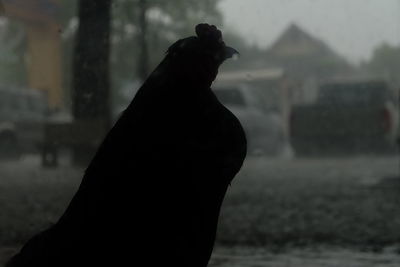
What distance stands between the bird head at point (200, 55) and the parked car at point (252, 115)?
626 inches

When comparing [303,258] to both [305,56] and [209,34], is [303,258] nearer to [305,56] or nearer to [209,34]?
[209,34]

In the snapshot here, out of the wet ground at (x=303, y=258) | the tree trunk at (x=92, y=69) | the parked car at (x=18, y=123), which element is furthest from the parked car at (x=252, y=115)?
the wet ground at (x=303, y=258)

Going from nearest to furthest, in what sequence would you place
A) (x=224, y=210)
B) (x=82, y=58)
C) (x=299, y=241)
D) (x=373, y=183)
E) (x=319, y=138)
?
(x=299, y=241)
(x=224, y=210)
(x=82, y=58)
(x=373, y=183)
(x=319, y=138)

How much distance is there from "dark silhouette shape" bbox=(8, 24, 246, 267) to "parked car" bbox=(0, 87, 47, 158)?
55.8 ft

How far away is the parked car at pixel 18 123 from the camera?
2056 centimetres

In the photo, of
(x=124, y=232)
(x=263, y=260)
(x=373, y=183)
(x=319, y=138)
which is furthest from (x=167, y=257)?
(x=319, y=138)

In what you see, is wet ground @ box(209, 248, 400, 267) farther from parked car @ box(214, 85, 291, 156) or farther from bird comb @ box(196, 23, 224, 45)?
parked car @ box(214, 85, 291, 156)

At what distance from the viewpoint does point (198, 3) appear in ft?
125

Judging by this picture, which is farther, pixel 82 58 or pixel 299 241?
pixel 82 58

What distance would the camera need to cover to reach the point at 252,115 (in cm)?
2025

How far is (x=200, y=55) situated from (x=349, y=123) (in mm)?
15538

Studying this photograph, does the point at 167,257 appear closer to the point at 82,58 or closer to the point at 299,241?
the point at 299,241

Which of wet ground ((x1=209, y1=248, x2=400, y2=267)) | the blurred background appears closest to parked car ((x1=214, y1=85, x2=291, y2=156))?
the blurred background

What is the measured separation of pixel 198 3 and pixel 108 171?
3510cm
